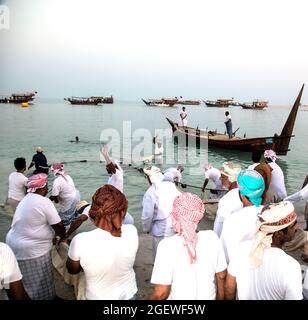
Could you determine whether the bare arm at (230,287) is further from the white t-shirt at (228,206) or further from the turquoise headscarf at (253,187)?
the white t-shirt at (228,206)

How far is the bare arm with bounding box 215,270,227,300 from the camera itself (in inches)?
92.7

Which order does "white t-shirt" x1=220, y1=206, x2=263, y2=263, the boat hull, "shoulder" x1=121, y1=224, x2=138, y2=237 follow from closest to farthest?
"shoulder" x1=121, y1=224, x2=138, y2=237
"white t-shirt" x1=220, y1=206, x2=263, y2=263
the boat hull

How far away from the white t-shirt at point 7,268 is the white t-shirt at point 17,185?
15.1 ft

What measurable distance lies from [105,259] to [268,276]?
112 cm

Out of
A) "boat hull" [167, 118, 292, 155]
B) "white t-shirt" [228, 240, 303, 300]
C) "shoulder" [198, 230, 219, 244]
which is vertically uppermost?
"shoulder" [198, 230, 219, 244]

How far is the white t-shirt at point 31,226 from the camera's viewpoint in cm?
316

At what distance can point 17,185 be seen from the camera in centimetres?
664

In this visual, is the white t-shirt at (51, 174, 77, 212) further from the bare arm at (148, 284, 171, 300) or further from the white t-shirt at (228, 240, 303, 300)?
the white t-shirt at (228, 240, 303, 300)

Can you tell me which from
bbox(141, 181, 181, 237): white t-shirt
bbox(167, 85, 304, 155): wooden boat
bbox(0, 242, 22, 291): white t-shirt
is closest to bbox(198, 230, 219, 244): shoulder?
bbox(0, 242, 22, 291): white t-shirt

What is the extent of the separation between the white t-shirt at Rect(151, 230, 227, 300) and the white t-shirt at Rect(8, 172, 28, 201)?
508 cm

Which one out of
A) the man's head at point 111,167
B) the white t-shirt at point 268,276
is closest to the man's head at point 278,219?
the white t-shirt at point 268,276

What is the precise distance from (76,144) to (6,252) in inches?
1015

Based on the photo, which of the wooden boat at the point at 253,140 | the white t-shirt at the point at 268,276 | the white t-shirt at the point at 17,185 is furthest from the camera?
the wooden boat at the point at 253,140
